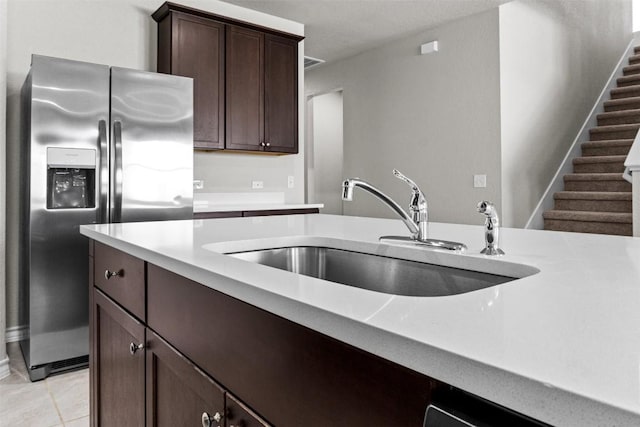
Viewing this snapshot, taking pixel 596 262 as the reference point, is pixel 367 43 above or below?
above

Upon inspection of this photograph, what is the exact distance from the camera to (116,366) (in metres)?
1.41

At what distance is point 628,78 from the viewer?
5625 millimetres

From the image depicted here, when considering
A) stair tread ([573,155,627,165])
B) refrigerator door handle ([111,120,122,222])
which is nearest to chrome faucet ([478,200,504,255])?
refrigerator door handle ([111,120,122,222])

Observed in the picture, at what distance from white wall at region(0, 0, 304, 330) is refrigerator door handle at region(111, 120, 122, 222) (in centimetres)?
81

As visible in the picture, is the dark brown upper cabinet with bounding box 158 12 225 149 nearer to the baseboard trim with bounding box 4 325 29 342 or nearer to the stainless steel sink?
the baseboard trim with bounding box 4 325 29 342

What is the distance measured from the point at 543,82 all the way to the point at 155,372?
4.91m

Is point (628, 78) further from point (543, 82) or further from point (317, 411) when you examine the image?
point (317, 411)

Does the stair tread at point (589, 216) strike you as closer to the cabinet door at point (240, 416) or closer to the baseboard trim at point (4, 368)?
the cabinet door at point (240, 416)

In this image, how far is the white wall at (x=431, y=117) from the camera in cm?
444

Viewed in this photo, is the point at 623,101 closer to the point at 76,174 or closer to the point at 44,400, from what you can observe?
the point at 76,174

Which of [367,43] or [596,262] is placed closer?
[596,262]

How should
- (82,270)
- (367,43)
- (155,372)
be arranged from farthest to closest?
(367,43) → (82,270) → (155,372)

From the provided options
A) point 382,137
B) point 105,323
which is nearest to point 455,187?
point 382,137

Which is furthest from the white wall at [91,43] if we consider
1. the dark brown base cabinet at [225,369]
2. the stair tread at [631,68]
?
the stair tread at [631,68]
